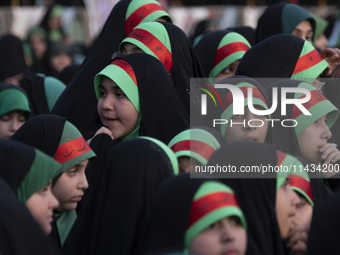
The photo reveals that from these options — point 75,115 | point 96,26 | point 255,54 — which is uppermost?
point 96,26

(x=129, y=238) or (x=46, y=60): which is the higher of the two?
(x=46, y=60)

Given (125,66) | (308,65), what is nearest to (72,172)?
(125,66)

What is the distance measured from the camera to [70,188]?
4629mm

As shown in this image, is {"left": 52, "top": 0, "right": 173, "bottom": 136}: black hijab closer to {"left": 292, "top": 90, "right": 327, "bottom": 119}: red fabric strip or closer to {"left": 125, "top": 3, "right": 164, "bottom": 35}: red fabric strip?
{"left": 125, "top": 3, "right": 164, "bottom": 35}: red fabric strip

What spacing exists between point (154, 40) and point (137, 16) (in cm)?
62

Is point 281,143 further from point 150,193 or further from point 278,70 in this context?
point 150,193

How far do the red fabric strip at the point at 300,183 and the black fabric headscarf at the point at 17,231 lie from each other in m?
1.22

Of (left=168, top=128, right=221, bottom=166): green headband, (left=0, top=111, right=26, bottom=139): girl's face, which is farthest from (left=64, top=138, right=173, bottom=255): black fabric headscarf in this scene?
(left=0, top=111, right=26, bottom=139): girl's face

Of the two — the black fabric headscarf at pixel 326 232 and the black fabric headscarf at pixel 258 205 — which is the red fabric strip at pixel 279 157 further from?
the black fabric headscarf at pixel 326 232

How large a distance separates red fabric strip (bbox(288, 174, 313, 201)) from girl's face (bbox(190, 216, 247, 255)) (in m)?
0.75

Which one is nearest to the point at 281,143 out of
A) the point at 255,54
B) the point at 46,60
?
the point at 255,54

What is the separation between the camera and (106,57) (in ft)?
20.5

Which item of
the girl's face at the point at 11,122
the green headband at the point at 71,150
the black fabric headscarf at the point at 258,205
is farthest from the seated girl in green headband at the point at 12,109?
the black fabric headscarf at the point at 258,205

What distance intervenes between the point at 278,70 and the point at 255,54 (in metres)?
0.21
